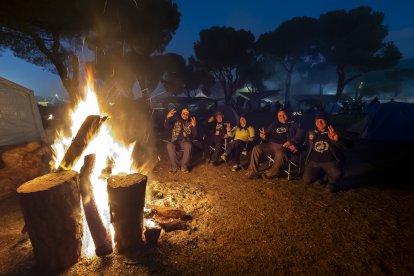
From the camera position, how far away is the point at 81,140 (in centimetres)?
448

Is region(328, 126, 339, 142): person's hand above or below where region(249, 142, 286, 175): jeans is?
above

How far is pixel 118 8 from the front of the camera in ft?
59.4

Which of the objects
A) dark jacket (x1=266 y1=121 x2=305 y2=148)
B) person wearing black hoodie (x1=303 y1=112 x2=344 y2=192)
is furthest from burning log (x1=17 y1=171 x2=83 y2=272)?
dark jacket (x1=266 y1=121 x2=305 y2=148)

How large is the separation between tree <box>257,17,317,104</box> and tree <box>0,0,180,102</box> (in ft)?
48.8

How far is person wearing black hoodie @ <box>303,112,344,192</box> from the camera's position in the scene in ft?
18.2

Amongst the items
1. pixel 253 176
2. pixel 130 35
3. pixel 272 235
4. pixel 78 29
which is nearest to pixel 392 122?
pixel 253 176

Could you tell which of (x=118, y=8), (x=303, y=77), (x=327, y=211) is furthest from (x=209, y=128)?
(x=303, y=77)

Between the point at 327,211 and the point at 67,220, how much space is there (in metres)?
4.39

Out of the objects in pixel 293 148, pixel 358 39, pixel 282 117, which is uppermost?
pixel 358 39

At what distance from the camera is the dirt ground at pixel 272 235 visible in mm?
3174

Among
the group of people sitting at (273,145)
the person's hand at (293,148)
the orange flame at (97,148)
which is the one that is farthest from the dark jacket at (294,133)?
the orange flame at (97,148)

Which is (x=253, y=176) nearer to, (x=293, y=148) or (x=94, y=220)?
(x=293, y=148)

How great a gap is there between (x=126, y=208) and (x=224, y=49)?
30.4 meters

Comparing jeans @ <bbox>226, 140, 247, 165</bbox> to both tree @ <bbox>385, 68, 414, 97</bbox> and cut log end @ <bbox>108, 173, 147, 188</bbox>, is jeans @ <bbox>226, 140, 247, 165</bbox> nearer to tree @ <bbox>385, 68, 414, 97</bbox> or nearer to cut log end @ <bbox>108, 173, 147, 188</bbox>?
cut log end @ <bbox>108, 173, 147, 188</bbox>
